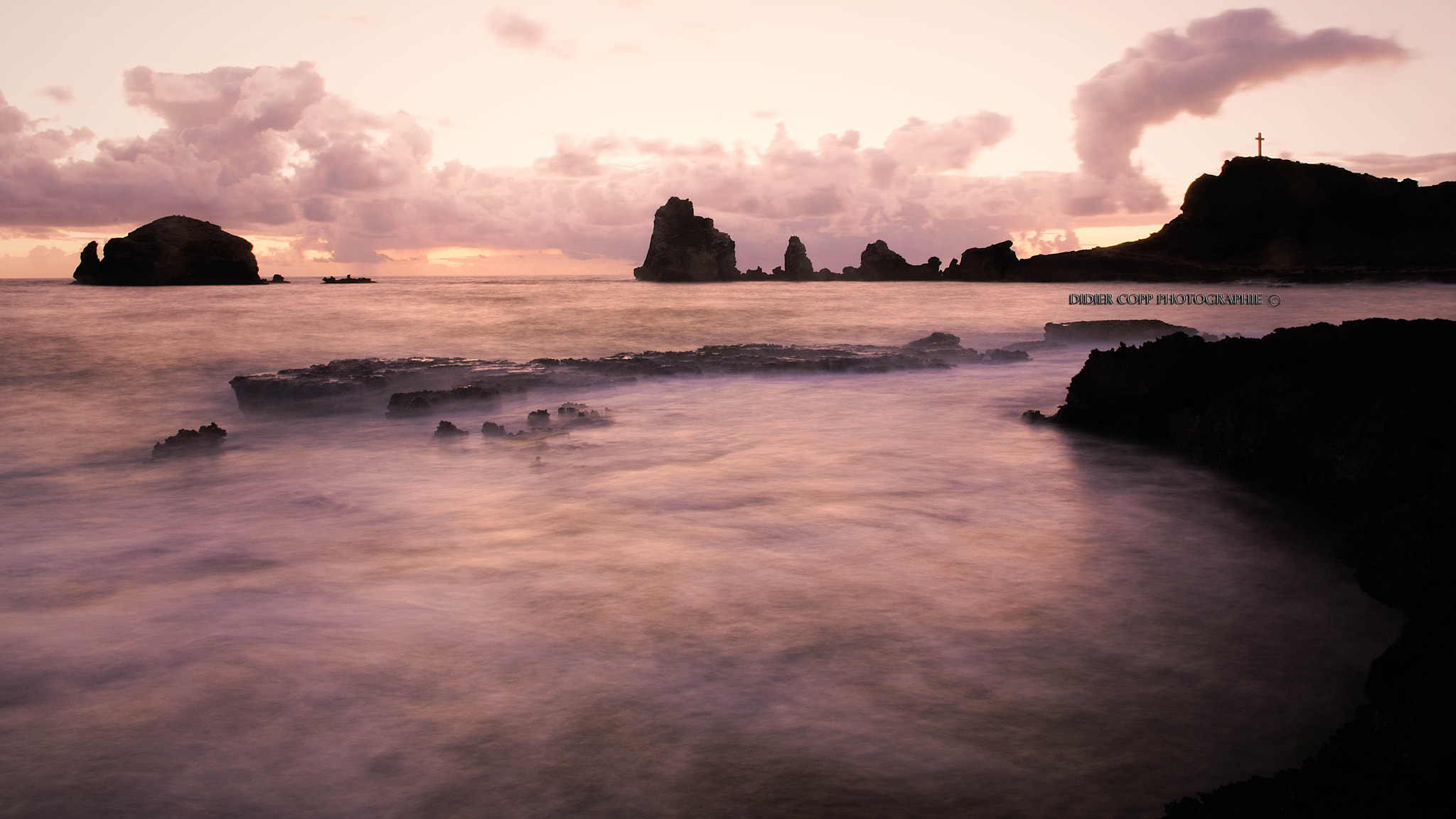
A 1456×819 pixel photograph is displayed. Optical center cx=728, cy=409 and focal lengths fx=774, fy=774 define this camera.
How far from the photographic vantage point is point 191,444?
8.24 meters

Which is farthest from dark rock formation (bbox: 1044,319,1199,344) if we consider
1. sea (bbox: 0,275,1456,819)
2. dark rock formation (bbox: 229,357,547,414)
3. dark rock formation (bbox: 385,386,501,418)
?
dark rock formation (bbox: 385,386,501,418)

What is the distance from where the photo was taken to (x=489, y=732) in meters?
2.86

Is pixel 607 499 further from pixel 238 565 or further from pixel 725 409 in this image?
pixel 725 409

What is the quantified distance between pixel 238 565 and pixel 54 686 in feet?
5.05

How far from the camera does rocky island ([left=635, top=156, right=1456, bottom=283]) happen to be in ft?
257

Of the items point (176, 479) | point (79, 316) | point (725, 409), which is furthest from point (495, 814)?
point (79, 316)

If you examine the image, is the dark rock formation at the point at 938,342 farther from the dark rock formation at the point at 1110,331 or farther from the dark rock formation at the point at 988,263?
the dark rock formation at the point at 988,263

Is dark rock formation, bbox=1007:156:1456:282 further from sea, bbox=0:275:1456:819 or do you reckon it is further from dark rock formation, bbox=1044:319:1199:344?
sea, bbox=0:275:1456:819

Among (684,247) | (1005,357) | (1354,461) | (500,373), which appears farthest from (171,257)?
(1354,461)

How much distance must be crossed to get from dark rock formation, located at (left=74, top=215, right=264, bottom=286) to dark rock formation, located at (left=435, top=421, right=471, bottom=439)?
81.9m

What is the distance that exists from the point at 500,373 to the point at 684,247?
11584cm

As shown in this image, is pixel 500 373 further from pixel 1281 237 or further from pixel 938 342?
pixel 1281 237

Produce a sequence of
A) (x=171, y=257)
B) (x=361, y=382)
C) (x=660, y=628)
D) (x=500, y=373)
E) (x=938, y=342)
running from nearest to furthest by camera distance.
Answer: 1. (x=660, y=628)
2. (x=361, y=382)
3. (x=500, y=373)
4. (x=938, y=342)
5. (x=171, y=257)

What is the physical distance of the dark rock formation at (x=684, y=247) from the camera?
413 ft
